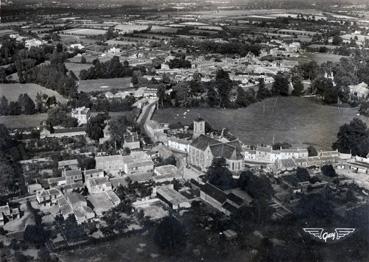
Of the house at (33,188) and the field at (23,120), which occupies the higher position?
the house at (33,188)

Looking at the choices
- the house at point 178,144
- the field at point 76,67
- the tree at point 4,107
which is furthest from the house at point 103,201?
the field at point 76,67

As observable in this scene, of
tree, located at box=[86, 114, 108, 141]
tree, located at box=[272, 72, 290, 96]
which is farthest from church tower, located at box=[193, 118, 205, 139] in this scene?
tree, located at box=[272, 72, 290, 96]

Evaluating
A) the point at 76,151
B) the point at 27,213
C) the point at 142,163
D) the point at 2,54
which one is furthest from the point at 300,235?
the point at 2,54

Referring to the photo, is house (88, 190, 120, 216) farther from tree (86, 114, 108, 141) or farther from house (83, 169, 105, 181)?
tree (86, 114, 108, 141)

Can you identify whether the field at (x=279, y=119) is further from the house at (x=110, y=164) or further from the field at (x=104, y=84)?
the house at (x=110, y=164)

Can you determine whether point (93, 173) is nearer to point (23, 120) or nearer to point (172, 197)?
point (172, 197)

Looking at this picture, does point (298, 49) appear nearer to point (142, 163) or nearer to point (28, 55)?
point (28, 55)

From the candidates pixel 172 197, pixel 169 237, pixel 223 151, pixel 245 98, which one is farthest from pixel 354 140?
pixel 169 237
